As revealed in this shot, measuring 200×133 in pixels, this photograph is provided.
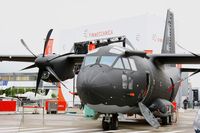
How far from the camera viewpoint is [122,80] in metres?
13.3

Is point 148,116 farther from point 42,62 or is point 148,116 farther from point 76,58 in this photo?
point 42,62

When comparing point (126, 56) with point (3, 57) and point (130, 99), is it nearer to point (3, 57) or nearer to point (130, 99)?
point (130, 99)

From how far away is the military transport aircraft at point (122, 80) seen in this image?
12.8m

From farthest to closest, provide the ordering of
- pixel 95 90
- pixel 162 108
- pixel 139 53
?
pixel 162 108 < pixel 139 53 < pixel 95 90

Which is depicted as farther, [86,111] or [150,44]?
[150,44]

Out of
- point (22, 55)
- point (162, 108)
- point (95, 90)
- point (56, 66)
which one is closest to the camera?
point (95, 90)

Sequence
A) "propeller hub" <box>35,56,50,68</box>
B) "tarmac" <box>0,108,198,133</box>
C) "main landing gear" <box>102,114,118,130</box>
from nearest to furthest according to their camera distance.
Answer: "tarmac" <box>0,108,198,133</box>, "main landing gear" <box>102,114,118,130</box>, "propeller hub" <box>35,56,50,68</box>

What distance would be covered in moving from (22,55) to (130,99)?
33.9ft

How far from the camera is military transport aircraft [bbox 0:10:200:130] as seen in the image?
12805 millimetres

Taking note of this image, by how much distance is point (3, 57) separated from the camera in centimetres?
2194

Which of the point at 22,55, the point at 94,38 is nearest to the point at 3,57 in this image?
the point at 22,55

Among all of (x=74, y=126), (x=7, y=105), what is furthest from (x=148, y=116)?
(x=7, y=105)

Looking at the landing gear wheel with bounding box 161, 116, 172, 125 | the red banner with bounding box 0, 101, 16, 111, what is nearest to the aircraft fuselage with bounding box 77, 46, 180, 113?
the landing gear wheel with bounding box 161, 116, 172, 125

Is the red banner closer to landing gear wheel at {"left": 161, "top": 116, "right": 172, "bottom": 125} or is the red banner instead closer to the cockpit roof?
landing gear wheel at {"left": 161, "top": 116, "right": 172, "bottom": 125}
